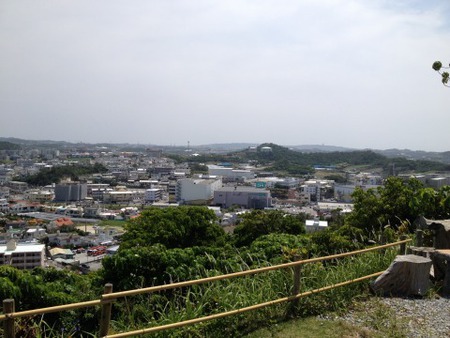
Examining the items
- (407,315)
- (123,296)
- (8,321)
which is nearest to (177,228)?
(407,315)

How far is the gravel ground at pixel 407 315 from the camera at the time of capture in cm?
350

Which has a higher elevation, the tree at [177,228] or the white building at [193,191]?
the tree at [177,228]

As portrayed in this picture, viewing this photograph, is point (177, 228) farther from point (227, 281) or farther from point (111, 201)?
point (111, 201)

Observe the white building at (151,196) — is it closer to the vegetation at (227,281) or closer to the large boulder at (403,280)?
the vegetation at (227,281)

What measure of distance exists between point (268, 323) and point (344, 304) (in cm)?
83

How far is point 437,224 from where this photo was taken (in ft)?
17.6

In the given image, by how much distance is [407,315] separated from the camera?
149 inches

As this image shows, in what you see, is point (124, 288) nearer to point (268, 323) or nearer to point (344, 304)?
point (268, 323)

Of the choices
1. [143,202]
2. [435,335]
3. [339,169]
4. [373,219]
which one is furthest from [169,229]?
[339,169]

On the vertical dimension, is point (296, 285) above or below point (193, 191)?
above

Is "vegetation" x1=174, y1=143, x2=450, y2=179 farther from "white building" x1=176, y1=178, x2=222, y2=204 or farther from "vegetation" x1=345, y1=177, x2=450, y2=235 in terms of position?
"vegetation" x1=345, y1=177, x2=450, y2=235

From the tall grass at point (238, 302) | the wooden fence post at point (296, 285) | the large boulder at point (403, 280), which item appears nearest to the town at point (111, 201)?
the tall grass at point (238, 302)

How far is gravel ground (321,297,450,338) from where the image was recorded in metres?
3.50

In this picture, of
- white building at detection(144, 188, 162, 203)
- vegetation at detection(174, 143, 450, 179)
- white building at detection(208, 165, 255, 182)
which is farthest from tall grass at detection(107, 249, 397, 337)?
vegetation at detection(174, 143, 450, 179)
